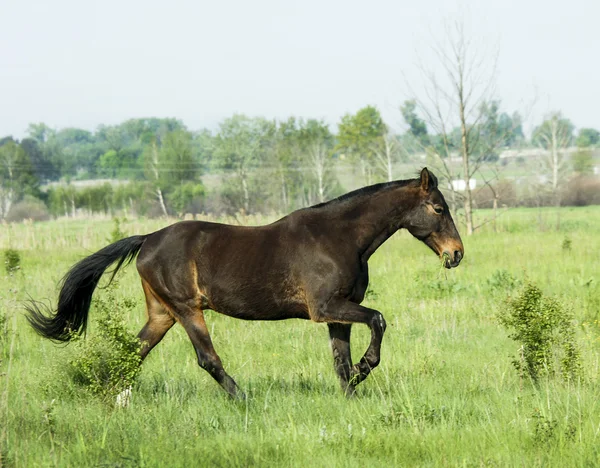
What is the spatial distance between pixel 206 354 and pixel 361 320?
54.9 inches

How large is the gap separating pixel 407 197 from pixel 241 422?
269 centimetres

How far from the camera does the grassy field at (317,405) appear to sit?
463 cm

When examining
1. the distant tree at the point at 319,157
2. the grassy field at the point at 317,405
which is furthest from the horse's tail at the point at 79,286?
the distant tree at the point at 319,157

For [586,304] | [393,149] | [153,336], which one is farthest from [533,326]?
[393,149]

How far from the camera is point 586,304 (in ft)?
33.3

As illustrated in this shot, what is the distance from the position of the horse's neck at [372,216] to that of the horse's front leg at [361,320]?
625 mm

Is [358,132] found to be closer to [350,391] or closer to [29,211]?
[29,211]

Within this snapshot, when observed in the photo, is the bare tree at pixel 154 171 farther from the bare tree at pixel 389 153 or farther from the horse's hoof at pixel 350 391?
the horse's hoof at pixel 350 391

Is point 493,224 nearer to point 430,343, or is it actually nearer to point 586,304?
point 586,304

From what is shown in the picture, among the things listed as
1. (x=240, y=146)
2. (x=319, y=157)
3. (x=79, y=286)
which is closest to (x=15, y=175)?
(x=240, y=146)

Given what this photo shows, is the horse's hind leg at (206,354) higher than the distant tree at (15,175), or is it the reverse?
the distant tree at (15,175)

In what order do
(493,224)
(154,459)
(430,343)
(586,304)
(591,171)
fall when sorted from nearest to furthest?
(154,459)
(430,343)
(586,304)
(493,224)
(591,171)

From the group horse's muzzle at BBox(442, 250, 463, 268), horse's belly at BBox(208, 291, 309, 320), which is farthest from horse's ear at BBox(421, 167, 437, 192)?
horse's belly at BBox(208, 291, 309, 320)

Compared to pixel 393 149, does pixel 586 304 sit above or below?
below
